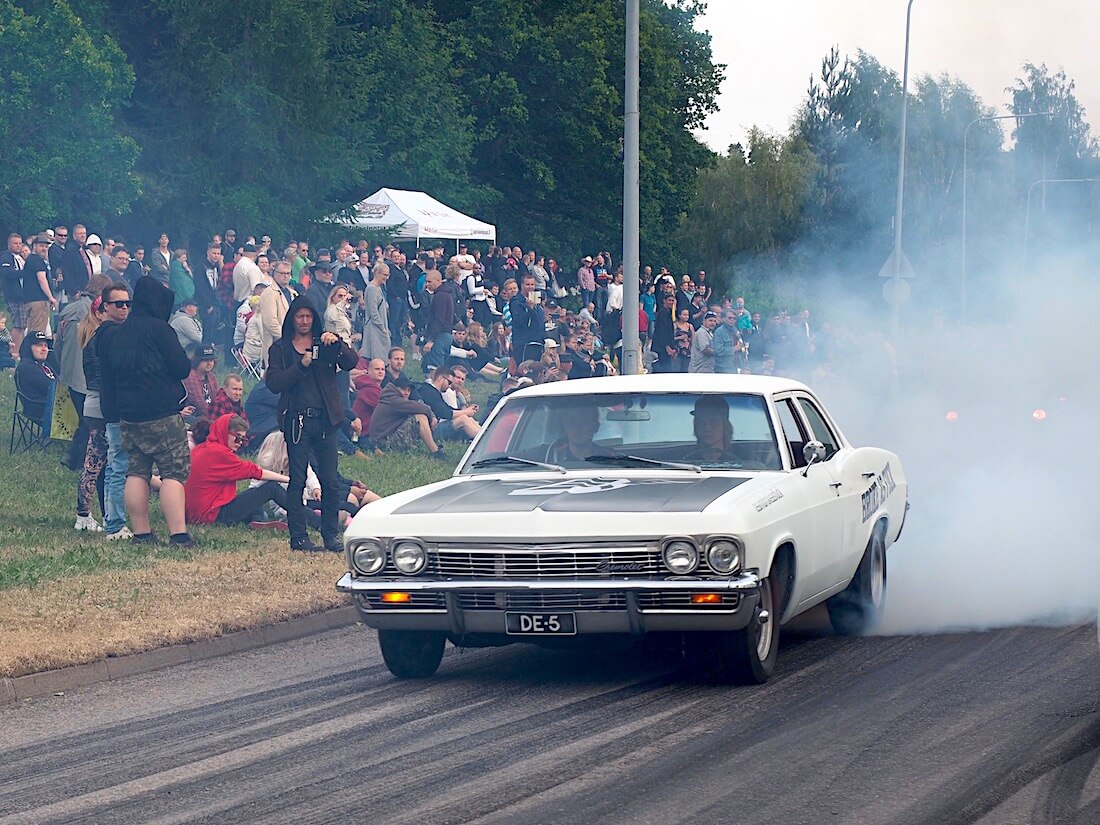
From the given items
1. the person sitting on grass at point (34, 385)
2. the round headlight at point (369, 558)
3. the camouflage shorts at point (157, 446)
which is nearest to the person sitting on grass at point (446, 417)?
the person sitting on grass at point (34, 385)

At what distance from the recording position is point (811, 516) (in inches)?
364

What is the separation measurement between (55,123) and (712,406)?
22.9m

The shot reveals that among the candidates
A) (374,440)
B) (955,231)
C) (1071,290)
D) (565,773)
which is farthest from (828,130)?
(565,773)

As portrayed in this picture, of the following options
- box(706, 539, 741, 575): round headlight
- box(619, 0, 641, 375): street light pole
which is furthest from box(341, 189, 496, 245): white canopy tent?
box(706, 539, 741, 575): round headlight

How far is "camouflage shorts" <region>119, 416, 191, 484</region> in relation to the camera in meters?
13.3

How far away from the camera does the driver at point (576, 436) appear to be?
9617mm

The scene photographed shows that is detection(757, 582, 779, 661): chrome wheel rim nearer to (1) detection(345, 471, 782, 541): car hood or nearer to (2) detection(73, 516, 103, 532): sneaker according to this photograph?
(1) detection(345, 471, 782, 541): car hood

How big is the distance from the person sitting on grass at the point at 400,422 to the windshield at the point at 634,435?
10.4m

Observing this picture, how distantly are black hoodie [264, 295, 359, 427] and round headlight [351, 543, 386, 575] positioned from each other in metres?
4.87

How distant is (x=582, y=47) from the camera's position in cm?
5347

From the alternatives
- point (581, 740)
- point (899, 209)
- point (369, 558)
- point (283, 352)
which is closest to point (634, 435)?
point (369, 558)

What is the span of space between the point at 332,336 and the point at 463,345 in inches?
548

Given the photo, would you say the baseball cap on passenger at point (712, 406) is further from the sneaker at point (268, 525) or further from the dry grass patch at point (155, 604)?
the sneaker at point (268, 525)

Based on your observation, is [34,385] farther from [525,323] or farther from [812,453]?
[812,453]
